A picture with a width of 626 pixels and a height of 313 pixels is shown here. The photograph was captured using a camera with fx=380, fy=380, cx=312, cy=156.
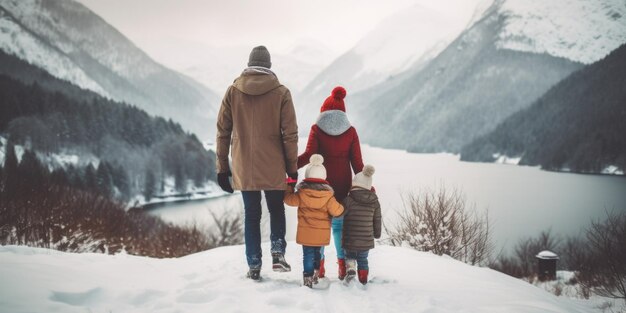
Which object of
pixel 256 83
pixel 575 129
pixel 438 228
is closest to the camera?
pixel 256 83

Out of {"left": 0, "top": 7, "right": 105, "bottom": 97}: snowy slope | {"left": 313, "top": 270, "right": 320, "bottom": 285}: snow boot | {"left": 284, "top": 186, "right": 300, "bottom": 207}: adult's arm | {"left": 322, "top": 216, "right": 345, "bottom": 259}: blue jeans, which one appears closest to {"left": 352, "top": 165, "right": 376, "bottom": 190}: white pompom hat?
{"left": 322, "top": 216, "right": 345, "bottom": 259}: blue jeans

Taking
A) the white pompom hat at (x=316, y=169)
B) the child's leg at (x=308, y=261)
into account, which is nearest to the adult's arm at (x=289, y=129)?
the white pompom hat at (x=316, y=169)

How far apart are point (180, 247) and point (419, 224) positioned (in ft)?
70.7

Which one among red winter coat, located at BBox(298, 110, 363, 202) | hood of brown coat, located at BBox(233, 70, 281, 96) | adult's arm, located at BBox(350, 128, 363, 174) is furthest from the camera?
adult's arm, located at BBox(350, 128, 363, 174)

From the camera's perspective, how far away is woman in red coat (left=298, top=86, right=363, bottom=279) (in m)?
4.30

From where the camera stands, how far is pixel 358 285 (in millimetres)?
4098

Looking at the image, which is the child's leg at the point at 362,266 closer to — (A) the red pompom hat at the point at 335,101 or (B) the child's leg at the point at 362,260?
(B) the child's leg at the point at 362,260

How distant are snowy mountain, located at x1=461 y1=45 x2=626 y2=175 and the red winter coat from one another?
346 ft

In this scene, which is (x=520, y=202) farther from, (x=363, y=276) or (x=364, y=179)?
(x=364, y=179)

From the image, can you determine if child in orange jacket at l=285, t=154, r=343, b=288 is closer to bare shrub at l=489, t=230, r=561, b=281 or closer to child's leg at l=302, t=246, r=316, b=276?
child's leg at l=302, t=246, r=316, b=276

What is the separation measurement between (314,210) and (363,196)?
1.89 ft

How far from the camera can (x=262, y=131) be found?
13.0 feet

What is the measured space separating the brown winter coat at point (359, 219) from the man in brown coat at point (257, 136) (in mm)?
720

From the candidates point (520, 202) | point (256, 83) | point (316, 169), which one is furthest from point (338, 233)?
point (520, 202)
